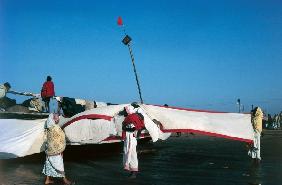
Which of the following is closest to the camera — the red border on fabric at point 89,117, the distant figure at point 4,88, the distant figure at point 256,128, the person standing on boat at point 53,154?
the person standing on boat at point 53,154

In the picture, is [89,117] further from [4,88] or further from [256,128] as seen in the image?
[4,88]

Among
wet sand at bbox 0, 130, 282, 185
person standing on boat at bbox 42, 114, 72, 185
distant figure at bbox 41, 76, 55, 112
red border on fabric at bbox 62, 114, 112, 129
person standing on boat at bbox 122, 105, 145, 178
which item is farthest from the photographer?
distant figure at bbox 41, 76, 55, 112

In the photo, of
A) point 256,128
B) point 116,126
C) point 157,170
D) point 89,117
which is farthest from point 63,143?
point 256,128

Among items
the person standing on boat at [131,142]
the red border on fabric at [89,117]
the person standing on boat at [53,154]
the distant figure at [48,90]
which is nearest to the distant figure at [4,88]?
the distant figure at [48,90]

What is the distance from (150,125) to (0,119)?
585cm

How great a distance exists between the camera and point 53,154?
976 cm

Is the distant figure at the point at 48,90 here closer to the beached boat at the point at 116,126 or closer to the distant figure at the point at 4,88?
the distant figure at the point at 4,88

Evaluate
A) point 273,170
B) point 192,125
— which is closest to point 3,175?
point 192,125

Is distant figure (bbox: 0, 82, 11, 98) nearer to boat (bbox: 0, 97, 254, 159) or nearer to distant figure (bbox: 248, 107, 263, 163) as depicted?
boat (bbox: 0, 97, 254, 159)

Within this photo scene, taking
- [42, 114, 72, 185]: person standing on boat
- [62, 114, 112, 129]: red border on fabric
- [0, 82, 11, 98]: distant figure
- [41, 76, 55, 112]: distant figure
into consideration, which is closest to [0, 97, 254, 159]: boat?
[62, 114, 112, 129]: red border on fabric

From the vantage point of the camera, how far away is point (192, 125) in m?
11.5

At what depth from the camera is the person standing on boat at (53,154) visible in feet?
31.8

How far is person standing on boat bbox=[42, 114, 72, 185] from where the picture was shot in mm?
9703

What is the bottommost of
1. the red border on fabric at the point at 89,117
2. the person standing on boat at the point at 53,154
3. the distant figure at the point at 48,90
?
the person standing on boat at the point at 53,154
